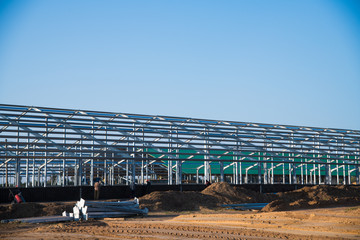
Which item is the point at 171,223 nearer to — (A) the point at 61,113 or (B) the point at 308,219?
(B) the point at 308,219

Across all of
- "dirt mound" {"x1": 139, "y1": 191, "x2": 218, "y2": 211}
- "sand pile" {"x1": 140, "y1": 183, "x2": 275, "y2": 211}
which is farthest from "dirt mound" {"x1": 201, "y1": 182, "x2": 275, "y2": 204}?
"dirt mound" {"x1": 139, "y1": 191, "x2": 218, "y2": 211}

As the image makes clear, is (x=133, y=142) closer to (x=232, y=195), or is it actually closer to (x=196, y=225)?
(x=232, y=195)

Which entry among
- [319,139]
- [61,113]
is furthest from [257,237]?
[319,139]

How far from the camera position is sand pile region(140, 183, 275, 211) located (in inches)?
710

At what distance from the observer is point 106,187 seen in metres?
22.1

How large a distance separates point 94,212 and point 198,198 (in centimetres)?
573

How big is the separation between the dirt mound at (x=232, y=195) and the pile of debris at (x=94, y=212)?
5391 mm

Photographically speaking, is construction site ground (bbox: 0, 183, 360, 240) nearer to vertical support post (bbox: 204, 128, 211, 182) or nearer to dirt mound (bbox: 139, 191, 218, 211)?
dirt mound (bbox: 139, 191, 218, 211)

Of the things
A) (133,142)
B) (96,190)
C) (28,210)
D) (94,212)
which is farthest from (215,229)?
(133,142)

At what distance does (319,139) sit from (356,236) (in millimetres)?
24307

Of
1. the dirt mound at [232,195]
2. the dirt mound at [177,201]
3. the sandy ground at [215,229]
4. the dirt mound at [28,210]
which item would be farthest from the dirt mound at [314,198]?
the dirt mound at [28,210]

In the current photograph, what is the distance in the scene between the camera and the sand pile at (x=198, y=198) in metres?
18.0

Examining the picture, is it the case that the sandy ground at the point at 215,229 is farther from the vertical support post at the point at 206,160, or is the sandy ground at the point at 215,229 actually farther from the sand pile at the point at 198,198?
the vertical support post at the point at 206,160

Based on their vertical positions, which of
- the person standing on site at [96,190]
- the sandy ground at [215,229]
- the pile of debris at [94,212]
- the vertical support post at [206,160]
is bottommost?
the sandy ground at [215,229]
